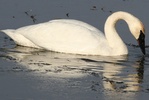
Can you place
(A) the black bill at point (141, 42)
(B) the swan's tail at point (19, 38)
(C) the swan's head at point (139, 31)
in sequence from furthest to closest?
(B) the swan's tail at point (19, 38) → (A) the black bill at point (141, 42) → (C) the swan's head at point (139, 31)

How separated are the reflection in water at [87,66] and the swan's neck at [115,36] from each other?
1.09 feet

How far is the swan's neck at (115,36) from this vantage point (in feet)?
48.7

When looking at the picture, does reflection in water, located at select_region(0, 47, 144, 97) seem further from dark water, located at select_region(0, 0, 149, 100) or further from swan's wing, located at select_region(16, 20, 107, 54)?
swan's wing, located at select_region(16, 20, 107, 54)

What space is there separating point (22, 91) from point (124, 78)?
7.23ft

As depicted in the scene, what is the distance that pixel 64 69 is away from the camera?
1255 cm

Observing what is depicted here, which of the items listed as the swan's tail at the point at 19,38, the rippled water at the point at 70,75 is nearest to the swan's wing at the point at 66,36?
the swan's tail at the point at 19,38

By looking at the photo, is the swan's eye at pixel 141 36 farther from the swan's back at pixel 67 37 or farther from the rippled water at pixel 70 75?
the swan's back at pixel 67 37

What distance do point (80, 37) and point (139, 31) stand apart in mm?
1282

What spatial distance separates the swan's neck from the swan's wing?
0.17 meters

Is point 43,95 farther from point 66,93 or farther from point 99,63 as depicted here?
point 99,63

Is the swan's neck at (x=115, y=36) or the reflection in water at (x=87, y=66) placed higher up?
the swan's neck at (x=115, y=36)

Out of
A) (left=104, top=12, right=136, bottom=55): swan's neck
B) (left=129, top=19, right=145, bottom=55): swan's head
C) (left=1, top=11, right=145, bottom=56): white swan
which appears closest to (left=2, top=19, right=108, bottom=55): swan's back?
(left=1, top=11, right=145, bottom=56): white swan

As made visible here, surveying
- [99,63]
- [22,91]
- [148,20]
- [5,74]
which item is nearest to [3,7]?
[148,20]

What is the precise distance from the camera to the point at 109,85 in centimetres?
1129
